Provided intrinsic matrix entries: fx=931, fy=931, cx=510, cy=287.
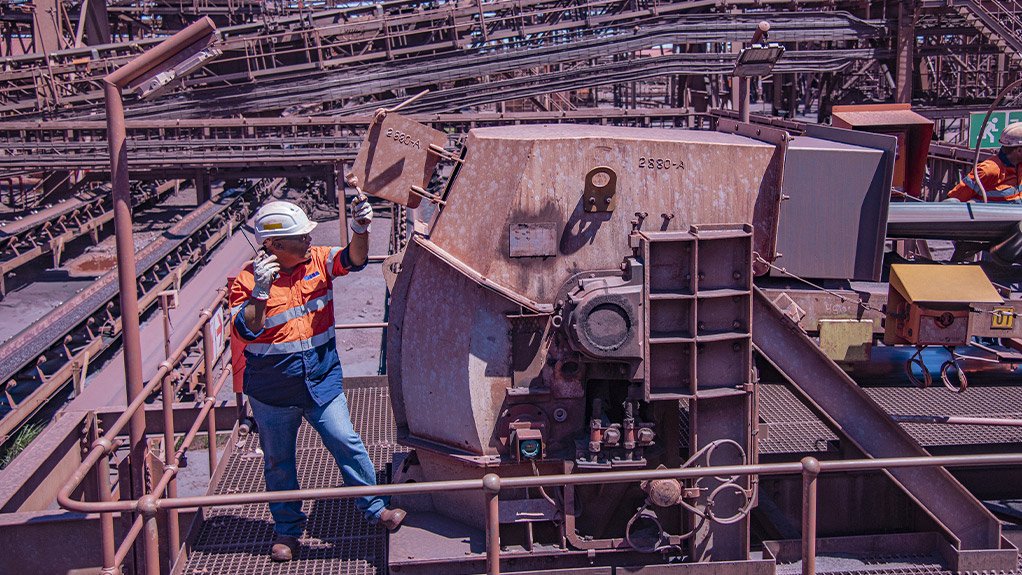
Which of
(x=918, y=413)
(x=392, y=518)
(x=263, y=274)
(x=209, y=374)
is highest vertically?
(x=263, y=274)

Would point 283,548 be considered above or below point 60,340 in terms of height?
above

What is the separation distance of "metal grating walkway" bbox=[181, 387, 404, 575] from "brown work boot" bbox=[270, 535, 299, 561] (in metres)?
0.03

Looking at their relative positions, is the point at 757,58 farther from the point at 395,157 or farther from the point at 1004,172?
the point at 1004,172

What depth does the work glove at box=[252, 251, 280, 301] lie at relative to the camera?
429 centimetres

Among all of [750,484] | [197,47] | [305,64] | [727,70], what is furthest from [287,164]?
[750,484]

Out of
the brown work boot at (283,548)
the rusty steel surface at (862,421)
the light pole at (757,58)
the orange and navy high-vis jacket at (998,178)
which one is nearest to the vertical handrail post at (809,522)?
the rusty steel surface at (862,421)

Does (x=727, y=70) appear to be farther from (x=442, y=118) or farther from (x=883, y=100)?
(x=442, y=118)

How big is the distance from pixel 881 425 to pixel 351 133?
13.4 metres

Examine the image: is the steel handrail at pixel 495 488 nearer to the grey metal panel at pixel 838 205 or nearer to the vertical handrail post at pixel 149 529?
the vertical handrail post at pixel 149 529

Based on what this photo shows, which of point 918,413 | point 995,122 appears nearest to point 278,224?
point 918,413

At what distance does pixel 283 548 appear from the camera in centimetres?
472

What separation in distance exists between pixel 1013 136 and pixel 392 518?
528 cm

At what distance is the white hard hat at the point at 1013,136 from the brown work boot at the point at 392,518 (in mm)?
5192

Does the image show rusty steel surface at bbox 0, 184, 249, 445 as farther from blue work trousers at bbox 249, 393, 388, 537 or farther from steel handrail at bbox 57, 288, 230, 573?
blue work trousers at bbox 249, 393, 388, 537
